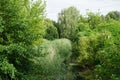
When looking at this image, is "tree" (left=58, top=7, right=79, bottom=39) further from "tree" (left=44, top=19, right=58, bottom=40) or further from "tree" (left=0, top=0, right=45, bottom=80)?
"tree" (left=0, top=0, right=45, bottom=80)

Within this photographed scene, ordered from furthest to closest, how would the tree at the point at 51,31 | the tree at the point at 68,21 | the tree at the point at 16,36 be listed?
1. the tree at the point at 68,21
2. the tree at the point at 51,31
3. the tree at the point at 16,36

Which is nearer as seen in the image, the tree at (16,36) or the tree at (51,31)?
the tree at (16,36)

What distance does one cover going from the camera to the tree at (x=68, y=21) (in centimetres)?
5815

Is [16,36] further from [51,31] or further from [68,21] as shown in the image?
[68,21]

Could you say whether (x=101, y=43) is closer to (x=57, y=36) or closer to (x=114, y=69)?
(x=114, y=69)

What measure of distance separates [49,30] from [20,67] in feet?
145

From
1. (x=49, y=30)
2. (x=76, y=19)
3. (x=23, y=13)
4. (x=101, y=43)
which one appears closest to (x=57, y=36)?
(x=49, y=30)

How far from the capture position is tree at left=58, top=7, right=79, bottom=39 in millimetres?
58147

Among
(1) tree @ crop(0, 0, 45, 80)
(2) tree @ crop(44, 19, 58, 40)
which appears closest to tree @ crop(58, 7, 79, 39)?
(2) tree @ crop(44, 19, 58, 40)

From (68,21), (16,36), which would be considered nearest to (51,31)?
(68,21)

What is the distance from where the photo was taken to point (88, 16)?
50.6 m

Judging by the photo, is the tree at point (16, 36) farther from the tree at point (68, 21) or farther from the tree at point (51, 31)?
the tree at point (68, 21)

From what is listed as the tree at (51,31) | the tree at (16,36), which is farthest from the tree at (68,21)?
the tree at (16,36)

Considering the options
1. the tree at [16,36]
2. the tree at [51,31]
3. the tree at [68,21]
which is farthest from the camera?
the tree at [68,21]
